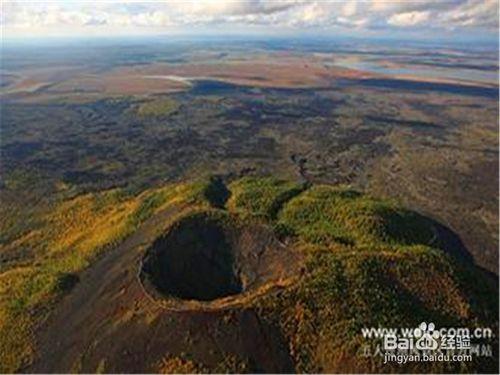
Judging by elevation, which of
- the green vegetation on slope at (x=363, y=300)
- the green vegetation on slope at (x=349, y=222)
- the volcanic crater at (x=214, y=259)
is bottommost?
the green vegetation on slope at (x=349, y=222)

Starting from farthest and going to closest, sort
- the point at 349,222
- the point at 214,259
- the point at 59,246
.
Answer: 1. the point at 59,246
2. the point at 349,222
3. the point at 214,259

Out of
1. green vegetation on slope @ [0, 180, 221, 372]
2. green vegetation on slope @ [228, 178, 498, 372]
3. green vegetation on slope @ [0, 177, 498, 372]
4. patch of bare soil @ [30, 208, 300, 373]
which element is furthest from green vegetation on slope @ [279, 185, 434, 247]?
green vegetation on slope @ [0, 180, 221, 372]

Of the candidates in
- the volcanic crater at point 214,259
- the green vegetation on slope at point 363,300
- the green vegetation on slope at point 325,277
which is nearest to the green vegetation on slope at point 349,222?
the green vegetation on slope at point 325,277

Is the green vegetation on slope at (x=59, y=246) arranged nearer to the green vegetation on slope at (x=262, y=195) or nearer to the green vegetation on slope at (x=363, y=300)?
the green vegetation on slope at (x=262, y=195)

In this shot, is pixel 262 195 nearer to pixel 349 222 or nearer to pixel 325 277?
pixel 349 222

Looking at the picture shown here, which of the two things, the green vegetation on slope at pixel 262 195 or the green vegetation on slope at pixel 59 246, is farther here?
the green vegetation on slope at pixel 262 195

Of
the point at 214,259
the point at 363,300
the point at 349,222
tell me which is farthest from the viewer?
the point at 349,222

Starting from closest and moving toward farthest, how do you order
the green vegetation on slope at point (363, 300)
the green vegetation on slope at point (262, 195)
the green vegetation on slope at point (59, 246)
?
the green vegetation on slope at point (363, 300) → the green vegetation on slope at point (59, 246) → the green vegetation on slope at point (262, 195)

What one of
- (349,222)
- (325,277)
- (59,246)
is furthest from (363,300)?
(59,246)

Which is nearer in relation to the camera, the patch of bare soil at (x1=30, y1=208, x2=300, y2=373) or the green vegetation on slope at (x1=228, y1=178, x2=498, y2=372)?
the green vegetation on slope at (x1=228, y1=178, x2=498, y2=372)

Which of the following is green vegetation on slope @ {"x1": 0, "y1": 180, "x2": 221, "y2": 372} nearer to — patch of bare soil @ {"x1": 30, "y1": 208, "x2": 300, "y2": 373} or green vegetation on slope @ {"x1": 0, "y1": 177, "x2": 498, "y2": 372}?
green vegetation on slope @ {"x1": 0, "y1": 177, "x2": 498, "y2": 372}

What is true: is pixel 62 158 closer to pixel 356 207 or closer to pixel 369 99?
pixel 356 207

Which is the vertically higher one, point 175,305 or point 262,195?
point 175,305
